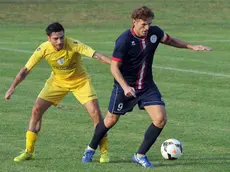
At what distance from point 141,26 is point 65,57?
1421 mm

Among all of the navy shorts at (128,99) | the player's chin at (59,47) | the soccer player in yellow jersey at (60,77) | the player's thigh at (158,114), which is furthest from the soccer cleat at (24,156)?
the player's thigh at (158,114)

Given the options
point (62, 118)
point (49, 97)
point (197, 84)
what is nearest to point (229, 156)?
point (49, 97)

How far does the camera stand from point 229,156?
1187cm

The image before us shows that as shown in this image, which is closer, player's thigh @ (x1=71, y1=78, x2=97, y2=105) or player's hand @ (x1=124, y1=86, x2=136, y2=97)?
player's hand @ (x1=124, y1=86, x2=136, y2=97)

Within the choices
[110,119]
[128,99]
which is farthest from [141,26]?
[110,119]

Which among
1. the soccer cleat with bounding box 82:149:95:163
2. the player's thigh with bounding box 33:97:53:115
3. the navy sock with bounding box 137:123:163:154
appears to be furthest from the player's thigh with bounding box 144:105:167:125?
the player's thigh with bounding box 33:97:53:115

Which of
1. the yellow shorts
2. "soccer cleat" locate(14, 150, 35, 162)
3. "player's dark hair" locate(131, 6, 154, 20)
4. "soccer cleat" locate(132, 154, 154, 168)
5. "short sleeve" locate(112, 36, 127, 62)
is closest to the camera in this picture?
"player's dark hair" locate(131, 6, 154, 20)

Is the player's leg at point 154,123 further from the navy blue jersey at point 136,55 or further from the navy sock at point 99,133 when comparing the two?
the navy sock at point 99,133

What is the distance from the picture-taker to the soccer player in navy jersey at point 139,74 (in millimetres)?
11023

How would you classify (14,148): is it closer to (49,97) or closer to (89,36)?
(49,97)

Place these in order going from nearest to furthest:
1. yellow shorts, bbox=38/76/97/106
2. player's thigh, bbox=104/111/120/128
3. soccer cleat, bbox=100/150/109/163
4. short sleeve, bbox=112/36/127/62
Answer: short sleeve, bbox=112/36/127/62, player's thigh, bbox=104/111/120/128, soccer cleat, bbox=100/150/109/163, yellow shorts, bbox=38/76/97/106

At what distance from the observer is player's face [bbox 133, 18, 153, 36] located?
10.9 meters

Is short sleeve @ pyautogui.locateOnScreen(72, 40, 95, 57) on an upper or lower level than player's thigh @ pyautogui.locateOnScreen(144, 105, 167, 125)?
upper

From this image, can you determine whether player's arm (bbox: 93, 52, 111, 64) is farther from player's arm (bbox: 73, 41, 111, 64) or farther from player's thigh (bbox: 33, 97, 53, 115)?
player's thigh (bbox: 33, 97, 53, 115)
